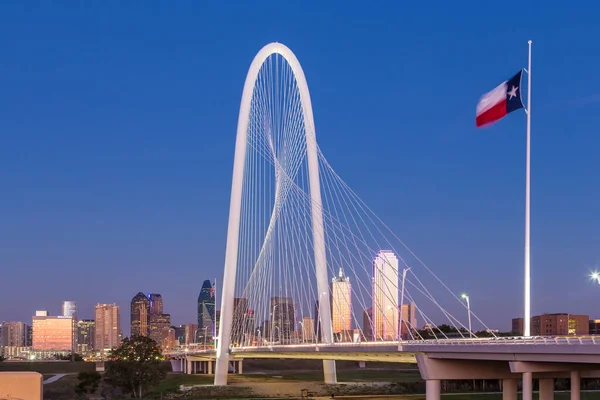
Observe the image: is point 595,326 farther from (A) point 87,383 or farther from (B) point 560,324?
(A) point 87,383

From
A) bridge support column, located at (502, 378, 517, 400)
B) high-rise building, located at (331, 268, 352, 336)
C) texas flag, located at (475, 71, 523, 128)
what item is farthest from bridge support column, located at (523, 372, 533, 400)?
high-rise building, located at (331, 268, 352, 336)

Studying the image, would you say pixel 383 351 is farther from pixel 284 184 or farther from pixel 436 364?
pixel 284 184

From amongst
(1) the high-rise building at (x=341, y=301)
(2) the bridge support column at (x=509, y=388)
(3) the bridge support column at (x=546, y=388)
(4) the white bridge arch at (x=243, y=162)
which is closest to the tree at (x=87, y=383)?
(4) the white bridge arch at (x=243, y=162)

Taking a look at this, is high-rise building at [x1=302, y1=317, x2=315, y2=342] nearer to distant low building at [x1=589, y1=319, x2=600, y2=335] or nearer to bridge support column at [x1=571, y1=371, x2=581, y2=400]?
bridge support column at [x1=571, y1=371, x2=581, y2=400]

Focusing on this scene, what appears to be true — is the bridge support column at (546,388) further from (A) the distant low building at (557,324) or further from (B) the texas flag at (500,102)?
(A) the distant low building at (557,324)

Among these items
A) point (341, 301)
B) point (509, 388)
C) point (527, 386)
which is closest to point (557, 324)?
point (341, 301)
